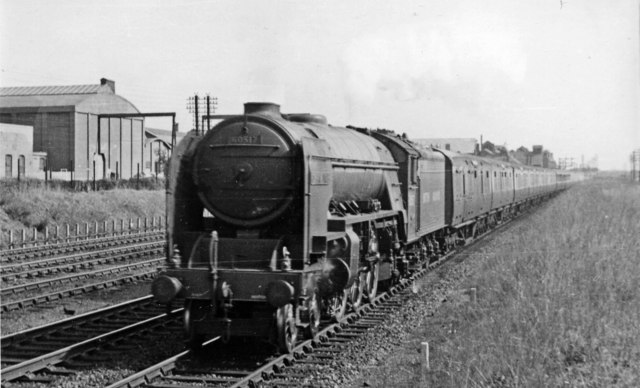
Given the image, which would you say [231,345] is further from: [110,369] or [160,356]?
[110,369]

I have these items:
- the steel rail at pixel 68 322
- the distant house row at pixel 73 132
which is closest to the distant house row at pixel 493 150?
the distant house row at pixel 73 132

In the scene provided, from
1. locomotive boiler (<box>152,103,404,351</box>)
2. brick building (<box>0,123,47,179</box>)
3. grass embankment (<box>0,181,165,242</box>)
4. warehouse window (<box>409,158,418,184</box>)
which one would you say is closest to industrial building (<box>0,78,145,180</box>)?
brick building (<box>0,123,47,179</box>)

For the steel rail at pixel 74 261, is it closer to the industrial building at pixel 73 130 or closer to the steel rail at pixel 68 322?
the steel rail at pixel 68 322

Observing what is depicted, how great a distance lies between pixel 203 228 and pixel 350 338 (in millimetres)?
2709

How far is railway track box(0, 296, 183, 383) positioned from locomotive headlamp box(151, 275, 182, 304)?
0.45 m

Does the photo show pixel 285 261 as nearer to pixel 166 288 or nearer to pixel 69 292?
pixel 166 288

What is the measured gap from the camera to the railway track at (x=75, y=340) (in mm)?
7891

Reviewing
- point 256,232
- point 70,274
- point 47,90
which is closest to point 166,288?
point 256,232

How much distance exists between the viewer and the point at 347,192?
10.9m

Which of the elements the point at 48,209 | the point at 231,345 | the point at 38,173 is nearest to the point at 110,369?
the point at 231,345

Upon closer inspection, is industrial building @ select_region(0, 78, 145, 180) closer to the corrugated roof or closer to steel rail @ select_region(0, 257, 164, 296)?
the corrugated roof

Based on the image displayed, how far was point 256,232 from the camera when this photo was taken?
9.19 m

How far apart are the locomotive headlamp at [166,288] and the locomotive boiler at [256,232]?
13mm

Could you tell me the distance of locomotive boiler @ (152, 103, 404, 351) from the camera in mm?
8375
